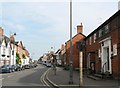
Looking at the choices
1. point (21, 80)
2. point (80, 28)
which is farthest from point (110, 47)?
point (80, 28)

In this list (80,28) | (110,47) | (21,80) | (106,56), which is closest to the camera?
(21,80)

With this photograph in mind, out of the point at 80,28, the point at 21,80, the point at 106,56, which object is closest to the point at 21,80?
the point at 21,80

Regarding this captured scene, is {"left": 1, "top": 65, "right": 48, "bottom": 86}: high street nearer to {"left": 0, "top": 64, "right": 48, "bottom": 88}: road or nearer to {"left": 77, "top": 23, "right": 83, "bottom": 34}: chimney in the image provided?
{"left": 0, "top": 64, "right": 48, "bottom": 88}: road

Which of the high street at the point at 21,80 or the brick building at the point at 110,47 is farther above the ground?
the brick building at the point at 110,47

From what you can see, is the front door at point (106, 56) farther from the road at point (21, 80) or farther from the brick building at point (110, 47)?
the road at point (21, 80)

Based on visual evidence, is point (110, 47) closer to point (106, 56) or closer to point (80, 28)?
point (106, 56)

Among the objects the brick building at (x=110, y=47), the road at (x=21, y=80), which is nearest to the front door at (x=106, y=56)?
the brick building at (x=110, y=47)

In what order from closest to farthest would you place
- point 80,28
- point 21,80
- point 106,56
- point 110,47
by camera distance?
point 21,80
point 110,47
point 106,56
point 80,28

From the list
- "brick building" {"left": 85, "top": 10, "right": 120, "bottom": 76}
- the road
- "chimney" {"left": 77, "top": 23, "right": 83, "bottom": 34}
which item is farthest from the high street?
"chimney" {"left": 77, "top": 23, "right": 83, "bottom": 34}

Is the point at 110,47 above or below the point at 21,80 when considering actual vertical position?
above

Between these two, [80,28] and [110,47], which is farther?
[80,28]

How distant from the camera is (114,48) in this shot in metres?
25.4

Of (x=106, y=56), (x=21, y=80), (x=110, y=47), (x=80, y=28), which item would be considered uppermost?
(x=80, y=28)

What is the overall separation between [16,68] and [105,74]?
1306 inches
